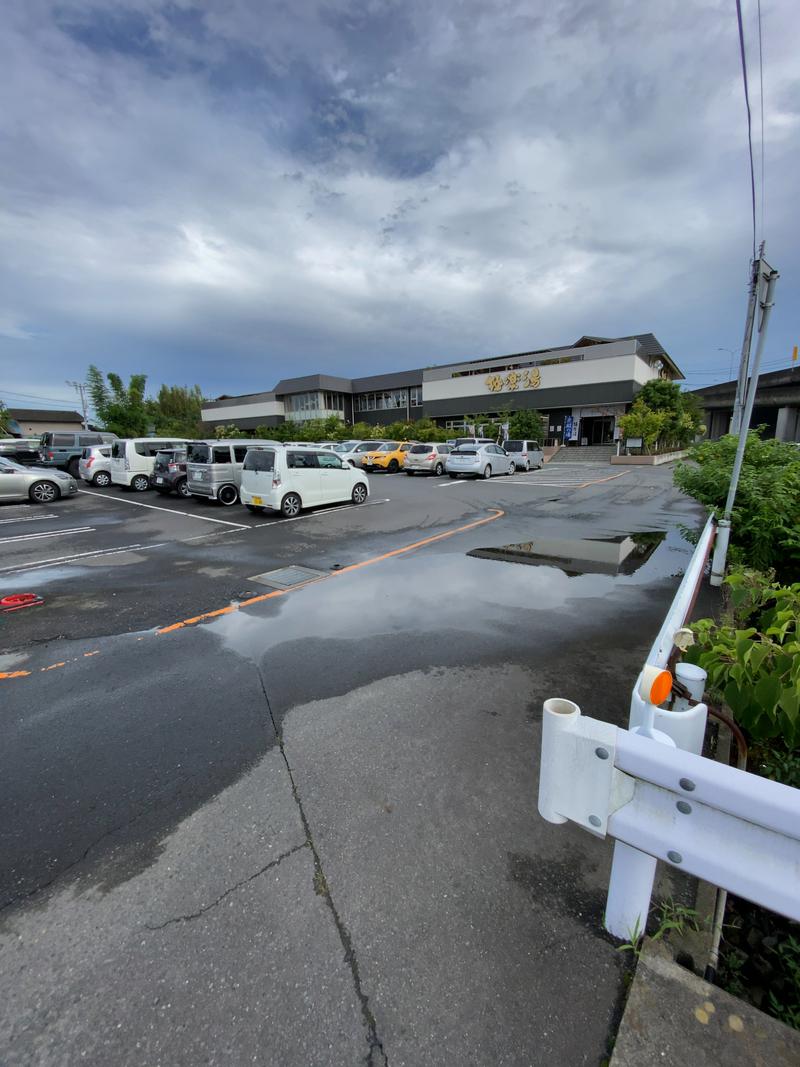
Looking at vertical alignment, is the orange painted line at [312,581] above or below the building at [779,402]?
below

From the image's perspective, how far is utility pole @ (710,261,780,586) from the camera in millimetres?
4562

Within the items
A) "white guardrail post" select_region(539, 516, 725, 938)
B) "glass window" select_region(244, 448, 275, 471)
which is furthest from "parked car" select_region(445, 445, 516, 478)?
"white guardrail post" select_region(539, 516, 725, 938)

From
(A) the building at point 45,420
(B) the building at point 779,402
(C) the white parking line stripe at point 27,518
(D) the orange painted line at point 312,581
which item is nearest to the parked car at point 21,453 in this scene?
(C) the white parking line stripe at point 27,518

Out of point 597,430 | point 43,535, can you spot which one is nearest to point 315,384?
point 597,430

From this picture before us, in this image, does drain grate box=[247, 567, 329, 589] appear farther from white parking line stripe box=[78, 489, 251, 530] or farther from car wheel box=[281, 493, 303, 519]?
car wheel box=[281, 493, 303, 519]

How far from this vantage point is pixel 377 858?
2.20 metres

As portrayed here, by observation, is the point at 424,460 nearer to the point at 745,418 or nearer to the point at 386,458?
the point at 386,458

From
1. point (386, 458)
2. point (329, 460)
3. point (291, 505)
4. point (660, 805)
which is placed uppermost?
point (329, 460)

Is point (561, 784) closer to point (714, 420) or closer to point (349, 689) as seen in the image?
point (349, 689)

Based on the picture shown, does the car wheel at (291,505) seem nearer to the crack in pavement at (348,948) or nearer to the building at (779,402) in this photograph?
the crack in pavement at (348,948)

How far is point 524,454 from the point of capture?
84.2ft

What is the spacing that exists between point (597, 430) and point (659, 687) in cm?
4489

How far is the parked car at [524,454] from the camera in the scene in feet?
83.9

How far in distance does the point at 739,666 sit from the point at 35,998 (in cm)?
315
